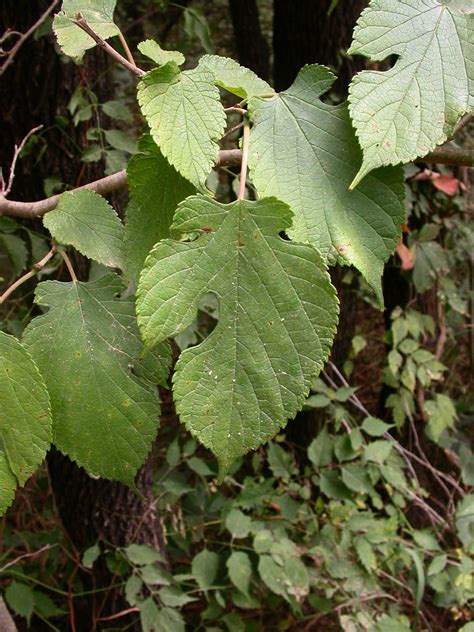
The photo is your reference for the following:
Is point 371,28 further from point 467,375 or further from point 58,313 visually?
point 467,375

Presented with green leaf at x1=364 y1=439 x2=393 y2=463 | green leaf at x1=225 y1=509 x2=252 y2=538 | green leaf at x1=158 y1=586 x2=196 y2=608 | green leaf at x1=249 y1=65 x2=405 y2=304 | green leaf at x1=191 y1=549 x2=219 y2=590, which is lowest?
green leaf at x1=191 y1=549 x2=219 y2=590

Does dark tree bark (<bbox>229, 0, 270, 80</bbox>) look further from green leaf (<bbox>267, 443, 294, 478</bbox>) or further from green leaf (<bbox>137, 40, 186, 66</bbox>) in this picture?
green leaf (<bbox>137, 40, 186, 66</bbox>)

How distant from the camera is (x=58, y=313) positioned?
0.60 metres

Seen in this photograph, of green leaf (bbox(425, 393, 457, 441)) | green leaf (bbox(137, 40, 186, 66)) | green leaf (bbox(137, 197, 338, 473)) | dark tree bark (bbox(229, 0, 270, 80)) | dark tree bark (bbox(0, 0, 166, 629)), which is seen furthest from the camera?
dark tree bark (bbox(229, 0, 270, 80))

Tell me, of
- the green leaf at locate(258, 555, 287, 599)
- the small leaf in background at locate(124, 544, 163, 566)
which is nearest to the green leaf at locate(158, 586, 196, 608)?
Result: the small leaf in background at locate(124, 544, 163, 566)

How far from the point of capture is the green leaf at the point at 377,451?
6.00ft

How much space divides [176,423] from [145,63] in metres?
1.57

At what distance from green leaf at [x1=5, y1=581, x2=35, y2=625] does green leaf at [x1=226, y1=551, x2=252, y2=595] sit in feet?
1.68

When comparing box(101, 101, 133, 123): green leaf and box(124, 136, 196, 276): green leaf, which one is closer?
box(124, 136, 196, 276): green leaf

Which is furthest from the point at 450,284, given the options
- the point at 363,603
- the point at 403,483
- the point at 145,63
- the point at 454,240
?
the point at 145,63

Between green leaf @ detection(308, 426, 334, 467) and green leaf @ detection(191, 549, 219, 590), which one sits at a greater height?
green leaf @ detection(308, 426, 334, 467)

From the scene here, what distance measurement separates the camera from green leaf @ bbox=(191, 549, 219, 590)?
1657 mm

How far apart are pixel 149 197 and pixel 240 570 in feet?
4.26

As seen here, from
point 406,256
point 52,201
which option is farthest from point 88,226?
point 406,256
